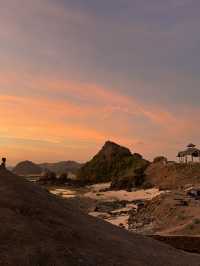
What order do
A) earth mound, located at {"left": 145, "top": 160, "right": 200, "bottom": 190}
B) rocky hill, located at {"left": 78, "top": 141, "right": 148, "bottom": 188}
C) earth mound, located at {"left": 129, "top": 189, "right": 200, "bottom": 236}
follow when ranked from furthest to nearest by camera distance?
rocky hill, located at {"left": 78, "top": 141, "right": 148, "bottom": 188} < earth mound, located at {"left": 145, "top": 160, "right": 200, "bottom": 190} < earth mound, located at {"left": 129, "top": 189, "right": 200, "bottom": 236}

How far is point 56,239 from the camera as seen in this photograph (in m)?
10.5

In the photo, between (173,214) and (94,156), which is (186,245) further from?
(94,156)

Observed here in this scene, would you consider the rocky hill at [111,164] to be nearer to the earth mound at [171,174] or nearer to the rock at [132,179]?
the rock at [132,179]

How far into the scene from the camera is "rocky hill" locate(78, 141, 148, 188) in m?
84.7

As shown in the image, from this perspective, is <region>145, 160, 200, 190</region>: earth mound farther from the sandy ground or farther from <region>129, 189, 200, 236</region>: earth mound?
<region>129, 189, 200, 236</region>: earth mound

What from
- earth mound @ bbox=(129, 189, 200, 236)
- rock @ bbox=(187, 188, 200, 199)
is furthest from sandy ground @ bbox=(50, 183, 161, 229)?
rock @ bbox=(187, 188, 200, 199)

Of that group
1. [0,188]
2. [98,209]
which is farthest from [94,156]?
[0,188]

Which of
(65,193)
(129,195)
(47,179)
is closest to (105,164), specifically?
(47,179)

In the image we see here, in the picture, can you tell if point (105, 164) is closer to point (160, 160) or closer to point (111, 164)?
point (111, 164)

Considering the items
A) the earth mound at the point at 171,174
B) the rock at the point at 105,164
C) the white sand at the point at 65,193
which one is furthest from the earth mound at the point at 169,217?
the rock at the point at 105,164

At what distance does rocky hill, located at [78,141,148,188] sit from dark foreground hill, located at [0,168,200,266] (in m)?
64.5

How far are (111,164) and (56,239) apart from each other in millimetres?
80692

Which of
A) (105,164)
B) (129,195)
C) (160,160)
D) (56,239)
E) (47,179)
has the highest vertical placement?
(160,160)

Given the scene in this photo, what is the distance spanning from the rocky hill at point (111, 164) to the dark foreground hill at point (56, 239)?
6448 cm
